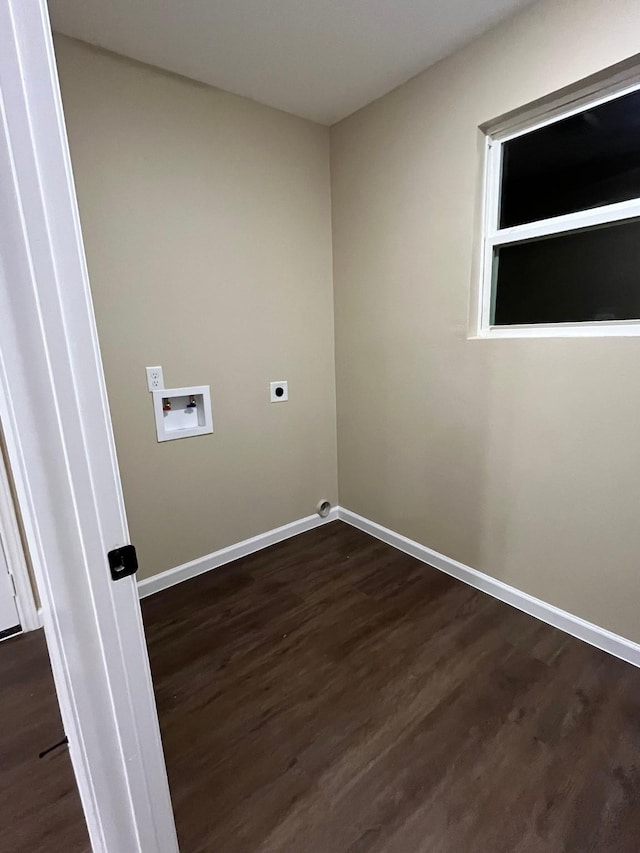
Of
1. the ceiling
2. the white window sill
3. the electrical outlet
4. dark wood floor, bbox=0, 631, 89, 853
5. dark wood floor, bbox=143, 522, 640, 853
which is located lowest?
Answer: dark wood floor, bbox=143, 522, 640, 853

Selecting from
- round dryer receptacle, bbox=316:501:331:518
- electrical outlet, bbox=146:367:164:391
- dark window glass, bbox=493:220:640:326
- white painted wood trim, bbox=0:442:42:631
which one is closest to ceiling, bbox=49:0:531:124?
dark window glass, bbox=493:220:640:326

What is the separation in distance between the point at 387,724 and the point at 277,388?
1.73 m

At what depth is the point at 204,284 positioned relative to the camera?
6.99ft

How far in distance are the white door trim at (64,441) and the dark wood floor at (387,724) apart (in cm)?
56

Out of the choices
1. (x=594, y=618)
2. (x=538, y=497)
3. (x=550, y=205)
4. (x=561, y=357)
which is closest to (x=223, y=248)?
(x=550, y=205)

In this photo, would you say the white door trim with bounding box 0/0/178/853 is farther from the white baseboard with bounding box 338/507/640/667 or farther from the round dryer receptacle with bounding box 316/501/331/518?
the round dryer receptacle with bounding box 316/501/331/518

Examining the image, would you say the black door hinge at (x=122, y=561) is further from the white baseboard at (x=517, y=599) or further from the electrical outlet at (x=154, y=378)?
the white baseboard at (x=517, y=599)

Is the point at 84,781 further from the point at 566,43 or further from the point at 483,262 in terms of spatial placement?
the point at 566,43

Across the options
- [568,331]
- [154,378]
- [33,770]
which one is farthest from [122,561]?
[568,331]

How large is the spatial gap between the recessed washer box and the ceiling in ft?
4.77

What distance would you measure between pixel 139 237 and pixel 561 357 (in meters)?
1.95

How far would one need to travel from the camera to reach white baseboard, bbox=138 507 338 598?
2223 millimetres

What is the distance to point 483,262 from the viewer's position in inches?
76.8

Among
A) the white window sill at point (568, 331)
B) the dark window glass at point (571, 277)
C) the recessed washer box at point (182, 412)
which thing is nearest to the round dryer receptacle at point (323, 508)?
the recessed washer box at point (182, 412)
